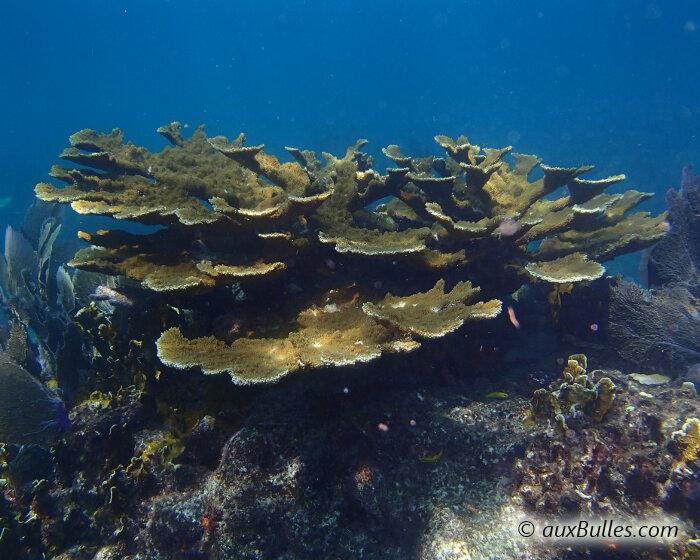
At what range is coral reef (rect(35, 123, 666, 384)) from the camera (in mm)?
3654

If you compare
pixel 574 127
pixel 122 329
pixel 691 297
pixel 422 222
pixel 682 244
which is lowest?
pixel 122 329

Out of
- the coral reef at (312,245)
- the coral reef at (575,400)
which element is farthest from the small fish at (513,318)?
the coral reef at (575,400)

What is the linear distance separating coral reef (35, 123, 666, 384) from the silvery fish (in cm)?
139

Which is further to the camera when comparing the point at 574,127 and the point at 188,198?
the point at 574,127

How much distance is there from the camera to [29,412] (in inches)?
173

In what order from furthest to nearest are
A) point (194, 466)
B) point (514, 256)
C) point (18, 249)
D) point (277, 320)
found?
point (18, 249) → point (514, 256) → point (277, 320) → point (194, 466)

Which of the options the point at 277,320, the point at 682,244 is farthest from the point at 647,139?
the point at 277,320

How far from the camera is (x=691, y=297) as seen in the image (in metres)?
6.16

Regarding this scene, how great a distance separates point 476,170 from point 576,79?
101 metres

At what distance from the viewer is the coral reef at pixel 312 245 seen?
3.65m

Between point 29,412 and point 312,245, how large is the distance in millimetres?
3665

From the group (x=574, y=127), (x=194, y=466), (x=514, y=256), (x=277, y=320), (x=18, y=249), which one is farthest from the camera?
(x=574, y=127)

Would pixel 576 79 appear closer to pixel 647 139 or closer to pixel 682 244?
pixel 647 139

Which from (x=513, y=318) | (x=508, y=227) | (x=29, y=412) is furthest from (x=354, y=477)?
(x=29, y=412)
